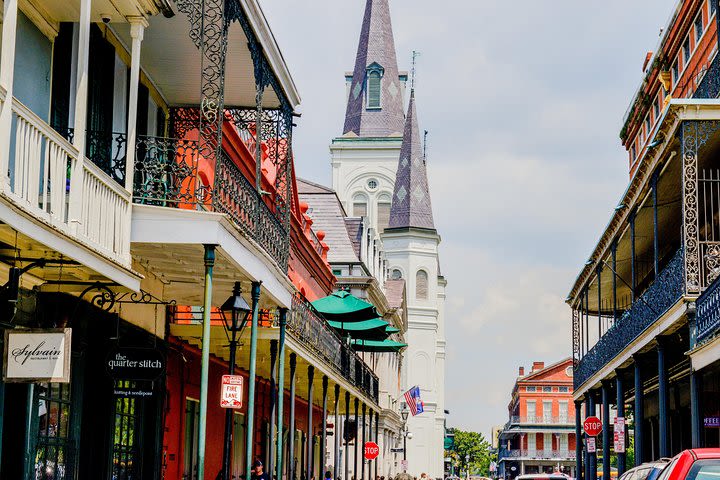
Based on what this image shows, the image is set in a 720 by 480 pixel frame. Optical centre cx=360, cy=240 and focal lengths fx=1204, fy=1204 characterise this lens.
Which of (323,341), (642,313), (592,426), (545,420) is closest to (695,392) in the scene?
(642,313)

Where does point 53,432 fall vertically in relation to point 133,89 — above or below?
below

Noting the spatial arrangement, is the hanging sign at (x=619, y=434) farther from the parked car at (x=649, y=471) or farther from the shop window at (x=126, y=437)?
the parked car at (x=649, y=471)

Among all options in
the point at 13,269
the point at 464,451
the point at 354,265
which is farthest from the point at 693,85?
the point at 464,451

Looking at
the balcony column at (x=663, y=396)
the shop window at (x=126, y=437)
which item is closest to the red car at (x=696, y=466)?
the shop window at (x=126, y=437)

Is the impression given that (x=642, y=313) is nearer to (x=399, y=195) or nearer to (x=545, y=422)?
(x=399, y=195)

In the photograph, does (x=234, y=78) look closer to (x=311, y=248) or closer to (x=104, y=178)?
(x=104, y=178)

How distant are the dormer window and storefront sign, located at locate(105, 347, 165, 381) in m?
89.1

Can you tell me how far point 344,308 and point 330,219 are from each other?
978 inches

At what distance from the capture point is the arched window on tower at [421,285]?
88438 mm

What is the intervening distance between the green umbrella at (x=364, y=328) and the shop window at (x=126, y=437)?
44.2ft

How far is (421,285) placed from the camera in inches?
3499

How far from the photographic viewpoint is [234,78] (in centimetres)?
1786

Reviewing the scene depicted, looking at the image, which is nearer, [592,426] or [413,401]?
[592,426]

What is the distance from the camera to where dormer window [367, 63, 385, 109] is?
10250 cm
